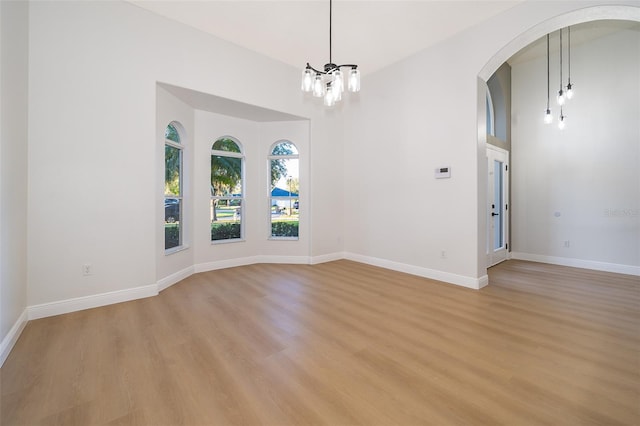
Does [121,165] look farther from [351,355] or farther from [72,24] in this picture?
[351,355]

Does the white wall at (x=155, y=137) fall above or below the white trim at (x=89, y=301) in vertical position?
above

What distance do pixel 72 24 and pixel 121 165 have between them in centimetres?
161

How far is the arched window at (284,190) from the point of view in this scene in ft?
18.6

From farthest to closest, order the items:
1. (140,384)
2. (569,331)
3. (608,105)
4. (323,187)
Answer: (323,187)
(608,105)
(569,331)
(140,384)

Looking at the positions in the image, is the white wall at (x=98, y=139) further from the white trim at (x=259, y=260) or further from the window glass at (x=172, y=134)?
the white trim at (x=259, y=260)

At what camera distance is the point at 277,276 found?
4570 millimetres

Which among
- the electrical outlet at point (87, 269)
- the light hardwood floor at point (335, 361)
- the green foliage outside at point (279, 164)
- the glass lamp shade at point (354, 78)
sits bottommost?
the light hardwood floor at point (335, 361)

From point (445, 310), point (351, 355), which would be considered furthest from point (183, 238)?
point (445, 310)

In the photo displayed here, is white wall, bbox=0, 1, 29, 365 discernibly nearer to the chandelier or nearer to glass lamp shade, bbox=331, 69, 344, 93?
the chandelier

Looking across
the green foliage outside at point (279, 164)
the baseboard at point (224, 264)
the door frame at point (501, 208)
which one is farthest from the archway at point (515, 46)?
the baseboard at point (224, 264)

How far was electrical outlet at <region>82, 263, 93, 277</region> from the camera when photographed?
10.4ft

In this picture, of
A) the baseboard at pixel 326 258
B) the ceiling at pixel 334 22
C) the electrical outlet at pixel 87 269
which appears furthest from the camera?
the baseboard at pixel 326 258

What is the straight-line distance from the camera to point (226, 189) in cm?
529

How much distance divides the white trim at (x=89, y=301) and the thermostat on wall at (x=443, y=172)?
14.7 ft
